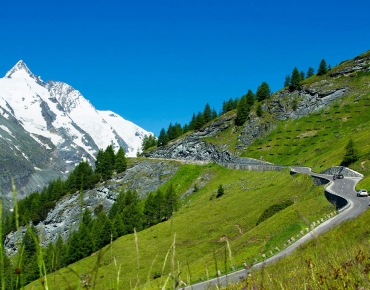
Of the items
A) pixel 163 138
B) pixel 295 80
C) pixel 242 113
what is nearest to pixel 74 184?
pixel 163 138

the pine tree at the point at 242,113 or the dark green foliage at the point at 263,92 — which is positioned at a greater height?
the dark green foliage at the point at 263,92

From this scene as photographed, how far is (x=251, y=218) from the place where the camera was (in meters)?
51.4

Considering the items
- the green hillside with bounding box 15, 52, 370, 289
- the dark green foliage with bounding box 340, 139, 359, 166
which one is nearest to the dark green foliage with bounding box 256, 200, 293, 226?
the green hillside with bounding box 15, 52, 370, 289

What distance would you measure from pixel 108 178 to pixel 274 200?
83962mm

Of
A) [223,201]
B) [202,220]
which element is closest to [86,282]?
[202,220]

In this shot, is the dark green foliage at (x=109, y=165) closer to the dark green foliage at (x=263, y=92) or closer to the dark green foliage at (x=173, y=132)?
the dark green foliage at (x=173, y=132)

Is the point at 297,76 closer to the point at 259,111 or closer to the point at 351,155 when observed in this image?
the point at 259,111

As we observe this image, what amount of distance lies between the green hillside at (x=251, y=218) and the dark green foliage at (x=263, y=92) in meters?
7.29

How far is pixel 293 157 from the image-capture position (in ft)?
349

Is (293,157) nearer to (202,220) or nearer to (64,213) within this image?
(202,220)

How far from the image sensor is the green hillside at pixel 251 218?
15.6 ft

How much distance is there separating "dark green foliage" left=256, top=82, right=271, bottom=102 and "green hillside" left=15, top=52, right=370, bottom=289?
287 inches

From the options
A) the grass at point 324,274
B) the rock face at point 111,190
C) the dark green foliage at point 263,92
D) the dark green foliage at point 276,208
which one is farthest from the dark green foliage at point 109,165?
the grass at point 324,274

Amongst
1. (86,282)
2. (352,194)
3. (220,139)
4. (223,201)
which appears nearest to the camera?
(86,282)
